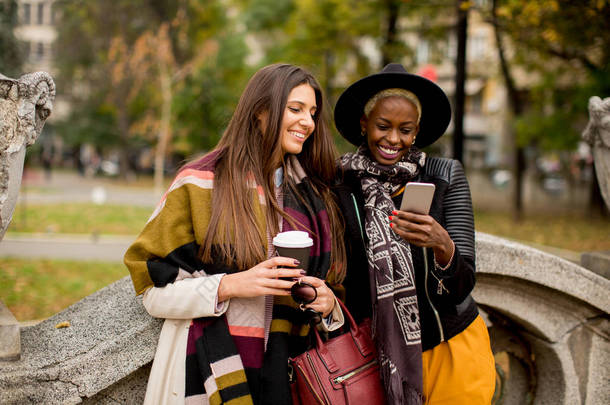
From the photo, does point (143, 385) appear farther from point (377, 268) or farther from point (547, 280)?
point (547, 280)

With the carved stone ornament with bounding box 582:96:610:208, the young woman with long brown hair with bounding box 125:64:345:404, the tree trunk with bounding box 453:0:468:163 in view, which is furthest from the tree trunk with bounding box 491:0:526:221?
the young woman with long brown hair with bounding box 125:64:345:404

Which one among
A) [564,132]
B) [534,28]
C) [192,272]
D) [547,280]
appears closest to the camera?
[192,272]

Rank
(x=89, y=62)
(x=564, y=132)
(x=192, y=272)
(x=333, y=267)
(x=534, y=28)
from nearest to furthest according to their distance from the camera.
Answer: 1. (x=192, y=272)
2. (x=333, y=267)
3. (x=534, y=28)
4. (x=564, y=132)
5. (x=89, y=62)

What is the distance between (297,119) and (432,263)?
0.86 metres

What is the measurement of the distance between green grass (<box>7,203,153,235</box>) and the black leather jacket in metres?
9.41

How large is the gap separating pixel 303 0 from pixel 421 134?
1429 cm

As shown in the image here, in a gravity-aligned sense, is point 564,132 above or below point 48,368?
above

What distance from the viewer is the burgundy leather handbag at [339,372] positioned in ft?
6.82

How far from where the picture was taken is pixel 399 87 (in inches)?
96.2

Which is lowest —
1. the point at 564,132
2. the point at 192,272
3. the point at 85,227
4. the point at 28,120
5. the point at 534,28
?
the point at 85,227

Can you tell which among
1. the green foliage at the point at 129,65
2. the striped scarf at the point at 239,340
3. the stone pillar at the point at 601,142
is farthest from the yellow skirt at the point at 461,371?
the green foliage at the point at 129,65

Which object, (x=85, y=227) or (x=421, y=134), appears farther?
(x=85, y=227)

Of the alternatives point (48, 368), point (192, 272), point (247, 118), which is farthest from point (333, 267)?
point (48, 368)

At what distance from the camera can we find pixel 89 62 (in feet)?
102
